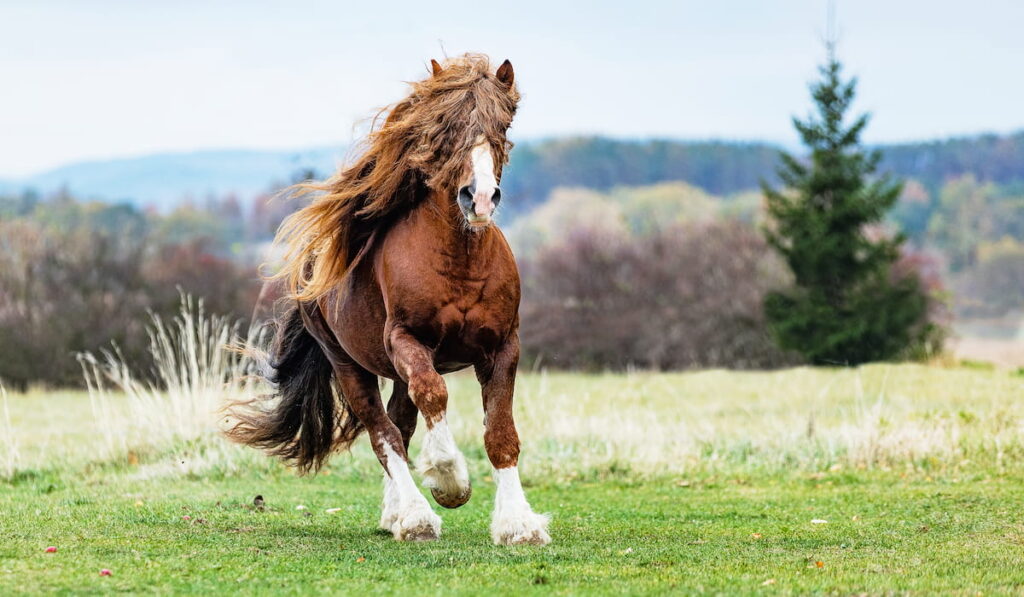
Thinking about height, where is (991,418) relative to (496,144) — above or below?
below

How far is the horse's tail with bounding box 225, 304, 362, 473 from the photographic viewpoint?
9.95m

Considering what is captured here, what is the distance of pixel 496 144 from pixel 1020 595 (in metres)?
3.60

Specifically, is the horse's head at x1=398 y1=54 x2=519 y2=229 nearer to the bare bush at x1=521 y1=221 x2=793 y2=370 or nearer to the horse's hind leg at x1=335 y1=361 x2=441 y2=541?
the horse's hind leg at x1=335 y1=361 x2=441 y2=541

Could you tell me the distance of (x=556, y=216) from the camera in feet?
373

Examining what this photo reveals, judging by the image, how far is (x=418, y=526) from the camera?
7.84 meters

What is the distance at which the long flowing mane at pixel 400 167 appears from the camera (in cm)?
739

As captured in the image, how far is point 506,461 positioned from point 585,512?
2.73m

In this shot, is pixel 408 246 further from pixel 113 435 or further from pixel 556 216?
pixel 556 216

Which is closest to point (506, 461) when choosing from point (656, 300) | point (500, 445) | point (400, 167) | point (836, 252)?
point (500, 445)

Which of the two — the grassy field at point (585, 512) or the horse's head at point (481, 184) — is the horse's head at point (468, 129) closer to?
the horse's head at point (481, 184)

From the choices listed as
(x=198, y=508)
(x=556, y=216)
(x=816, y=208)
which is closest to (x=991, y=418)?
(x=198, y=508)

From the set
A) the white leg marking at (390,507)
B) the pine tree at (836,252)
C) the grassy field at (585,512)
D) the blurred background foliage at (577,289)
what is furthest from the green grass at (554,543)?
the pine tree at (836,252)

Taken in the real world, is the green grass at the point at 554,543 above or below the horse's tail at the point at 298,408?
below

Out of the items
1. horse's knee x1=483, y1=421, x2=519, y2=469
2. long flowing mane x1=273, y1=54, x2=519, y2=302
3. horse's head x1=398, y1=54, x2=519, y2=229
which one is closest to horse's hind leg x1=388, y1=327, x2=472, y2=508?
horse's knee x1=483, y1=421, x2=519, y2=469
